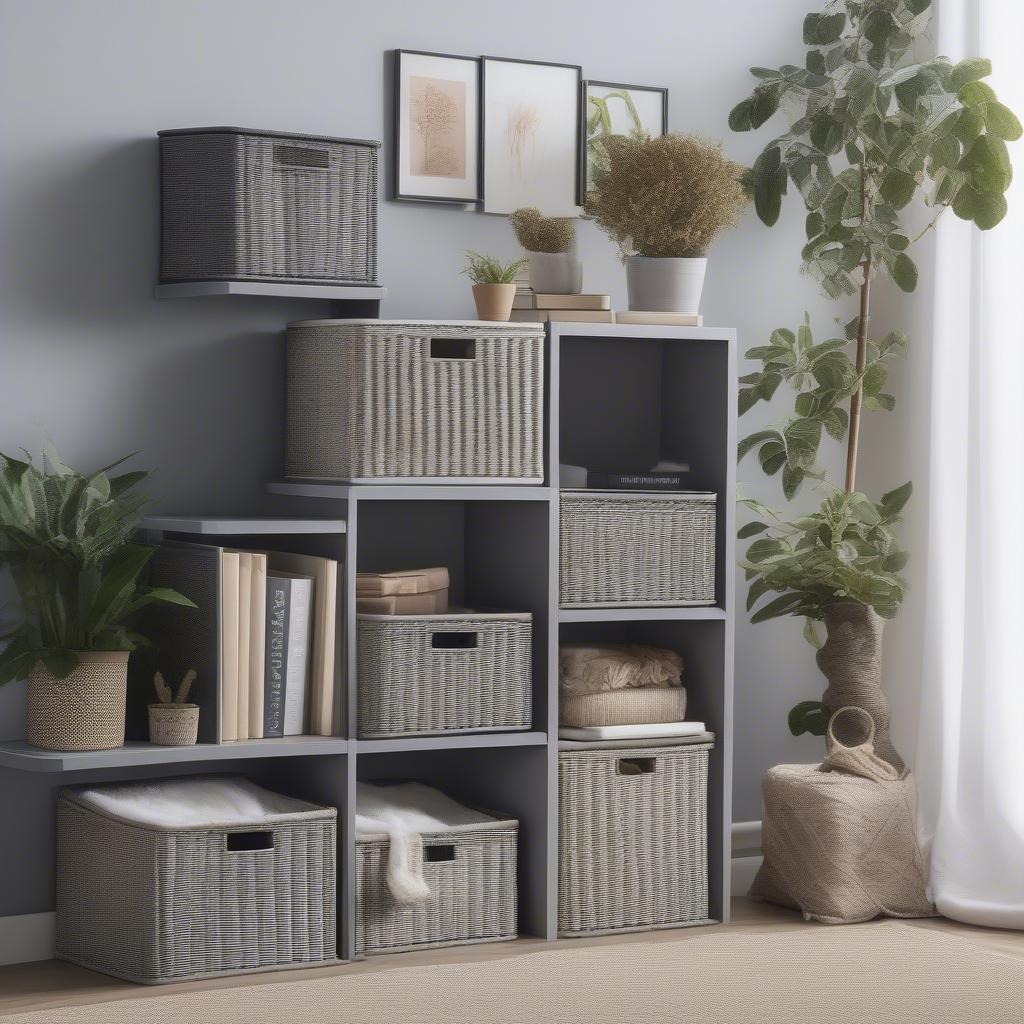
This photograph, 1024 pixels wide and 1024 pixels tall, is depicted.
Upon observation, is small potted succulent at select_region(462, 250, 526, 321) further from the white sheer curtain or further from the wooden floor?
the wooden floor

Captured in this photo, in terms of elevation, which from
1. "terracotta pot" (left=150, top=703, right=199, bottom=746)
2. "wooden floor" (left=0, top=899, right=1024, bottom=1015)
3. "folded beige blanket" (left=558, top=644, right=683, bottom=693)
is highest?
"folded beige blanket" (left=558, top=644, right=683, bottom=693)

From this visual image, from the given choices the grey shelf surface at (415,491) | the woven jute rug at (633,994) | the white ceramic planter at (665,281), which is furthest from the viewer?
the white ceramic planter at (665,281)

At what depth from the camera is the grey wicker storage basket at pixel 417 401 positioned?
9.57 ft

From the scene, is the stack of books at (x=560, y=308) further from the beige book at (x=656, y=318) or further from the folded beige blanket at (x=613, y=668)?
the folded beige blanket at (x=613, y=668)

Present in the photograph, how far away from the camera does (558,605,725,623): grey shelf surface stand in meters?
3.07

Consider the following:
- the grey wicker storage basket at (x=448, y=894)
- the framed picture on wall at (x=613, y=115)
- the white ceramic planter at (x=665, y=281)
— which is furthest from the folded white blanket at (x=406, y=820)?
the framed picture on wall at (x=613, y=115)

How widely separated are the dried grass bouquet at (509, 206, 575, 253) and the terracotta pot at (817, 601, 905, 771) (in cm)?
93

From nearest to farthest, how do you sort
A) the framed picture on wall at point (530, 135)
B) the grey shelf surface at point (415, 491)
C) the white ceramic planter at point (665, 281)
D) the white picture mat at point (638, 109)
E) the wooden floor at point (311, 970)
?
the wooden floor at point (311, 970) → the grey shelf surface at point (415, 491) → the white ceramic planter at point (665, 281) → the framed picture on wall at point (530, 135) → the white picture mat at point (638, 109)

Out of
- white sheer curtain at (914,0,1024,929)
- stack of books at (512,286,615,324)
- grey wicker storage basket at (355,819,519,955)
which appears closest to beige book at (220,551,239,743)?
grey wicker storage basket at (355,819,519,955)

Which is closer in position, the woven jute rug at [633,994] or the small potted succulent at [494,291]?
the woven jute rug at [633,994]

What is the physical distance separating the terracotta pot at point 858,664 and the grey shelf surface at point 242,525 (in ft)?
3.59

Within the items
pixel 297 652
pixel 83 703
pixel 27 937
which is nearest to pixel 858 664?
pixel 297 652

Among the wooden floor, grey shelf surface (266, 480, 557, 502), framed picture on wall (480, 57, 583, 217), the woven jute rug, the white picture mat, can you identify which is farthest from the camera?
the white picture mat

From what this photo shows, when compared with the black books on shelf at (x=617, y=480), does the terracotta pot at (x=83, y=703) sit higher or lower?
lower
